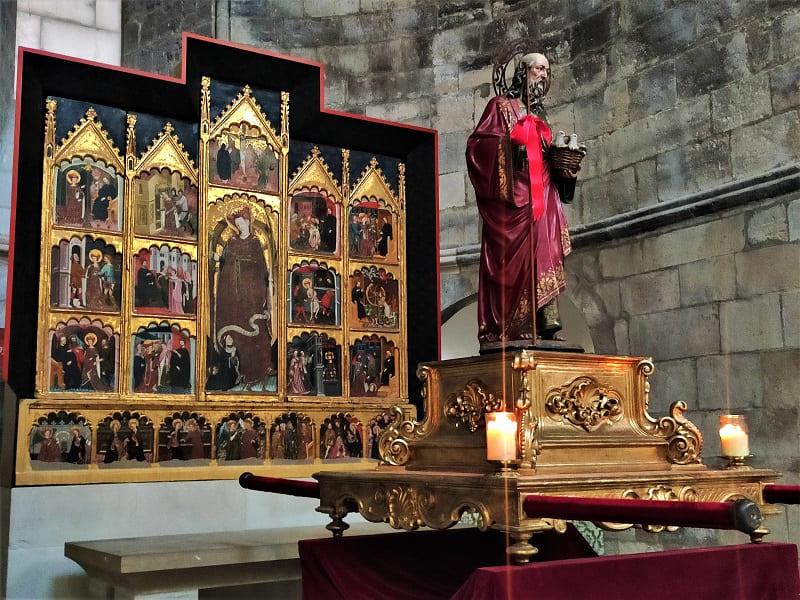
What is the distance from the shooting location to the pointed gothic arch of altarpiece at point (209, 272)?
20.8 feet

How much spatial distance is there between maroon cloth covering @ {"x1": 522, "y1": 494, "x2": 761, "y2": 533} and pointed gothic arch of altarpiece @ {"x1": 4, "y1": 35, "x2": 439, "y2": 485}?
4.22 m

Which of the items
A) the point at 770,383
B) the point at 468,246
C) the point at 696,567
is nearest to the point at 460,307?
the point at 468,246

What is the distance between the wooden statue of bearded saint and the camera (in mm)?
3641

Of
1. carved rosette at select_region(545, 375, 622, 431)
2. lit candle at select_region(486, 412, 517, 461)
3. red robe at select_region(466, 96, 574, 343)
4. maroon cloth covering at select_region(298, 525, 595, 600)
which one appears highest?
red robe at select_region(466, 96, 574, 343)

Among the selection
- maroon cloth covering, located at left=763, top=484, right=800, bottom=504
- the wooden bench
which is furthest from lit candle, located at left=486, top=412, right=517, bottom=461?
the wooden bench

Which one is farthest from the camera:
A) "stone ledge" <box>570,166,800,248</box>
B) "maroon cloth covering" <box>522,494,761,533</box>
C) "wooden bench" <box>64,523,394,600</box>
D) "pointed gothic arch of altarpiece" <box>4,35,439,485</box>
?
"stone ledge" <box>570,166,800,248</box>

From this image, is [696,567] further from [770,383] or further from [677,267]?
[677,267]

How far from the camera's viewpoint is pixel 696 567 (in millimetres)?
3031

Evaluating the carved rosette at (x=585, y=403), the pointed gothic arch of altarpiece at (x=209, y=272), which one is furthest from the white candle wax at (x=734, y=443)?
the pointed gothic arch of altarpiece at (x=209, y=272)

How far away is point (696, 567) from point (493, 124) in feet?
6.17

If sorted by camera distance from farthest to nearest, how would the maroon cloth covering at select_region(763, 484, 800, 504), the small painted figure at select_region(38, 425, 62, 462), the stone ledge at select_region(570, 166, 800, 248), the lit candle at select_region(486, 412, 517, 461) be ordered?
1. the stone ledge at select_region(570, 166, 800, 248)
2. the small painted figure at select_region(38, 425, 62, 462)
3. the maroon cloth covering at select_region(763, 484, 800, 504)
4. the lit candle at select_region(486, 412, 517, 461)

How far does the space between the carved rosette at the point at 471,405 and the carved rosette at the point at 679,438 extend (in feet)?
2.21

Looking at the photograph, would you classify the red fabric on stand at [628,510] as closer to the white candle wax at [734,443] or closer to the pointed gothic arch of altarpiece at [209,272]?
the white candle wax at [734,443]

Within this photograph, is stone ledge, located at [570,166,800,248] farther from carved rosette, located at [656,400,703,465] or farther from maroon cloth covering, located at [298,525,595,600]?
carved rosette, located at [656,400,703,465]
